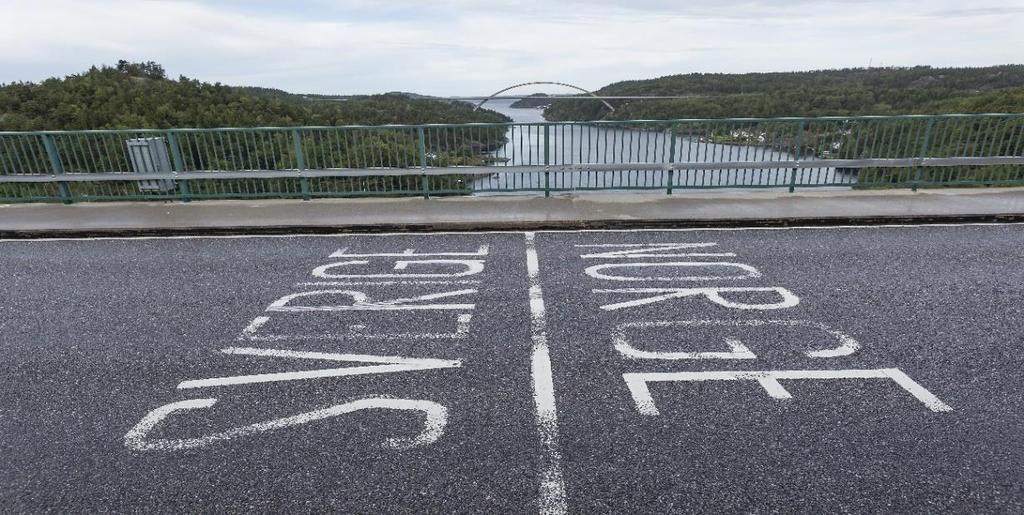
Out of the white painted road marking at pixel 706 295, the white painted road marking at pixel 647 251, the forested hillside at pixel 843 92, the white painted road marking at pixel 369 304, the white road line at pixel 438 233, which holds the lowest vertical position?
the white painted road marking at pixel 706 295

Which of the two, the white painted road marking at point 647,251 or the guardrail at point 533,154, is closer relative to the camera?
the white painted road marking at point 647,251

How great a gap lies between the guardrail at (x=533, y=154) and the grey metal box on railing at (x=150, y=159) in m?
0.02


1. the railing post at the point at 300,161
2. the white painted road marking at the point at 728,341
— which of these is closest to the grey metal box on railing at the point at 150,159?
the railing post at the point at 300,161

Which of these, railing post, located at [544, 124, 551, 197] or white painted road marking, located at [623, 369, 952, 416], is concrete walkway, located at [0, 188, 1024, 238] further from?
white painted road marking, located at [623, 369, 952, 416]

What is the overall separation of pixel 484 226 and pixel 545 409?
453 cm

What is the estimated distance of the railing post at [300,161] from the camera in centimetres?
866

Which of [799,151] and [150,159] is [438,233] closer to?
[150,159]

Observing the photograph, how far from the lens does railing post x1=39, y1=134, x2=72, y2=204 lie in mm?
8656

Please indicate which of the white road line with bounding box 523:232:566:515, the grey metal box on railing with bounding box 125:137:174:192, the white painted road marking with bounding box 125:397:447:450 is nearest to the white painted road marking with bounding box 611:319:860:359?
the white road line with bounding box 523:232:566:515

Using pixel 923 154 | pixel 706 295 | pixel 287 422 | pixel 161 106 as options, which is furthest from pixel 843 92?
pixel 161 106

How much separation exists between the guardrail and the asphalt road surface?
309 cm

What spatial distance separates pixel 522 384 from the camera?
11.9 feet

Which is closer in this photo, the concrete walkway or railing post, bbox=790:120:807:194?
the concrete walkway

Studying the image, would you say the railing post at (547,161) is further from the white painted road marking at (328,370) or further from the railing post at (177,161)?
the railing post at (177,161)
